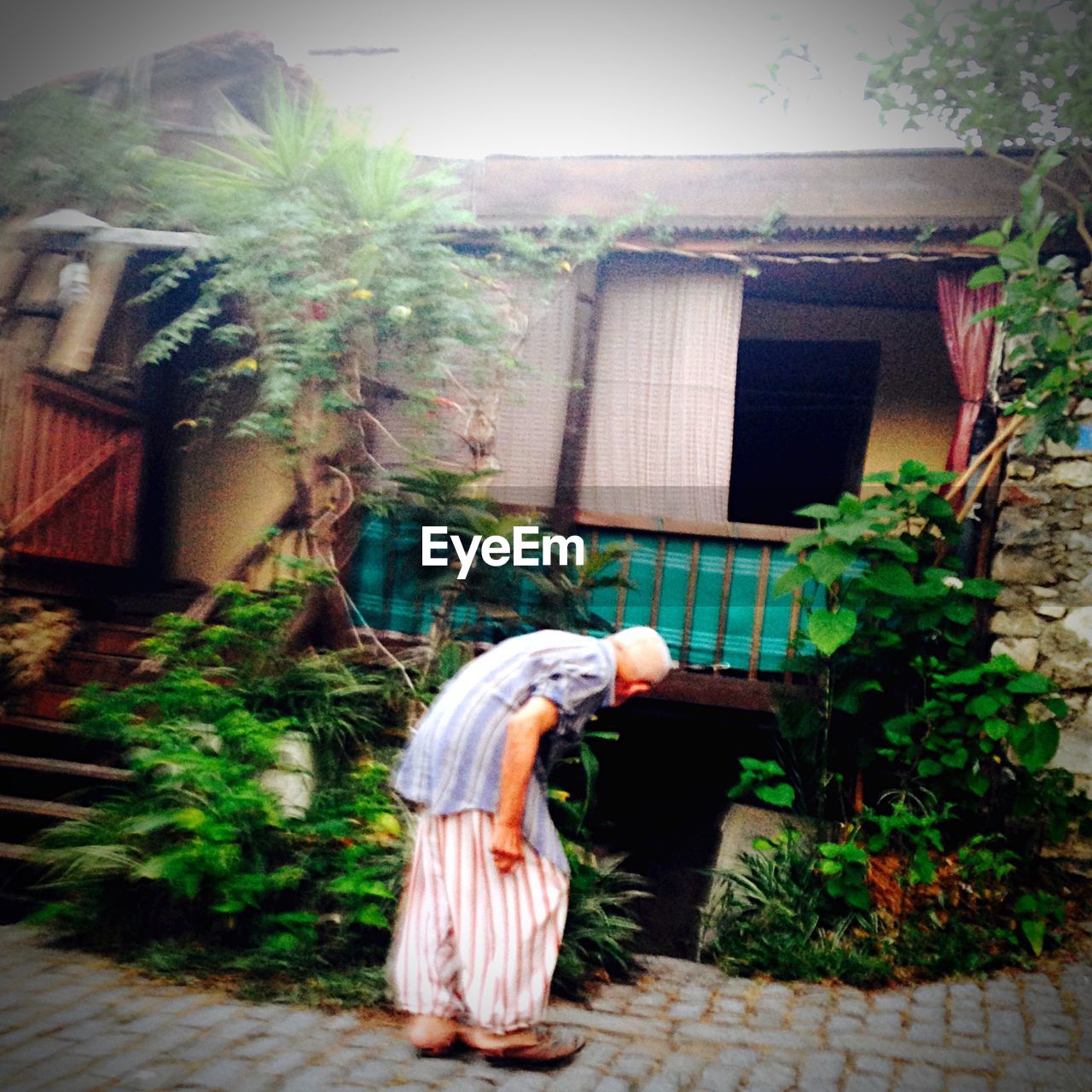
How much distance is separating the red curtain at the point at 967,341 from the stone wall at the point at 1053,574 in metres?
0.83

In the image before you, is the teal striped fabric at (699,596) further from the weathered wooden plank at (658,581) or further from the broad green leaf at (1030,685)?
the broad green leaf at (1030,685)

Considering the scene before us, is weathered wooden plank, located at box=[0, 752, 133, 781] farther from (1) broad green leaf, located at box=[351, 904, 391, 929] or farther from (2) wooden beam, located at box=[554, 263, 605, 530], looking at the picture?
(2) wooden beam, located at box=[554, 263, 605, 530]

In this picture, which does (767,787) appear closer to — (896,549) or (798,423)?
(896,549)

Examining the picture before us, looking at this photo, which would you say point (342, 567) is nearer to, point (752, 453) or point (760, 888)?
point (760, 888)

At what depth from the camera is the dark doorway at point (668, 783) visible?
221 inches

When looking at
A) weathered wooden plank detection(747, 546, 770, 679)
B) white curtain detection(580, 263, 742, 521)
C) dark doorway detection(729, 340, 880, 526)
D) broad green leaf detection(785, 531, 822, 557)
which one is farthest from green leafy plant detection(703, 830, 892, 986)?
dark doorway detection(729, 340, 880, 526)

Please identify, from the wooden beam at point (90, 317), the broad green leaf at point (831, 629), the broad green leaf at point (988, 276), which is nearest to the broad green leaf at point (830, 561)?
the broad green leaf at point (831, 629)

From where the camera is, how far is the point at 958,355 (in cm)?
599

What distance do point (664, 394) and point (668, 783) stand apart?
2.56m

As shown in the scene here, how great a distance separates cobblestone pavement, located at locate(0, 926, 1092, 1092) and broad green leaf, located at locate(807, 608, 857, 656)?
1462mm

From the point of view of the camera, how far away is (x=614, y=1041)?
132 inches

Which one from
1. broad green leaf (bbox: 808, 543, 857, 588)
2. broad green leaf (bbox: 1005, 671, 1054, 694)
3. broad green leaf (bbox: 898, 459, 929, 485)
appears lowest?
broad green leaf (bbox: 1005, 671, 1054, 694)

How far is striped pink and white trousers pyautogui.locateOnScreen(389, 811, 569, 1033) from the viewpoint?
9.80ft

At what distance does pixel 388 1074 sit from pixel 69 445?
4664 millimetres
